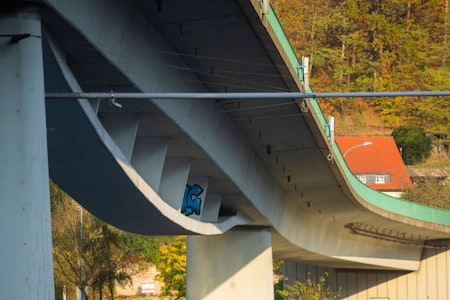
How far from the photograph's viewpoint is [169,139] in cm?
2659

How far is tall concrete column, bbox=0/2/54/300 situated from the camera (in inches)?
712

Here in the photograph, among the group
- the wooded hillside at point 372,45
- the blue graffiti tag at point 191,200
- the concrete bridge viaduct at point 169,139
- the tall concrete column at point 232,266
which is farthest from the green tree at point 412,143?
the blue graffiti tag at point 191,200

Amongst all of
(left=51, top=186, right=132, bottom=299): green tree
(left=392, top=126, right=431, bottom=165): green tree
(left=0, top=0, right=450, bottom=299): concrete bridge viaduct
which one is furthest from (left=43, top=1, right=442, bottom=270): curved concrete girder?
(left=392, top=126, right=431, bottom=165): green tree

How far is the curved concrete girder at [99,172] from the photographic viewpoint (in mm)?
20969

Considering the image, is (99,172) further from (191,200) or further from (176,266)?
(176,266)

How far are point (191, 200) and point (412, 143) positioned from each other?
257ft

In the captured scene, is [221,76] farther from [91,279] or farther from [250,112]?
[91,279]

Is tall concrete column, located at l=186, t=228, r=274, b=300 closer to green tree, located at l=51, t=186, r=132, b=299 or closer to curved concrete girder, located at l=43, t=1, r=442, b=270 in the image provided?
curved concrete girder, located at l=43, t=1, r=442, b=270

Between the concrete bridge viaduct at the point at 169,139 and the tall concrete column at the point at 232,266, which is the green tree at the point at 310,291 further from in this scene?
the tall concrete column at the point at 232,266

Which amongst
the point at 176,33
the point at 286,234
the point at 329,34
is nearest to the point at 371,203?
the point at 286,234

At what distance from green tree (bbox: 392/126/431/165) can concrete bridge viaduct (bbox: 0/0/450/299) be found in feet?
212

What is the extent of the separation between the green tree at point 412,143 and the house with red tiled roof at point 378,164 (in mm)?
6297

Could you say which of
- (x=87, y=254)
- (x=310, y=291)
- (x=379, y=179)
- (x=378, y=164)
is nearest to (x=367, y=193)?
(x=310, y=291)

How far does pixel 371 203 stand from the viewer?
41.7 metres
